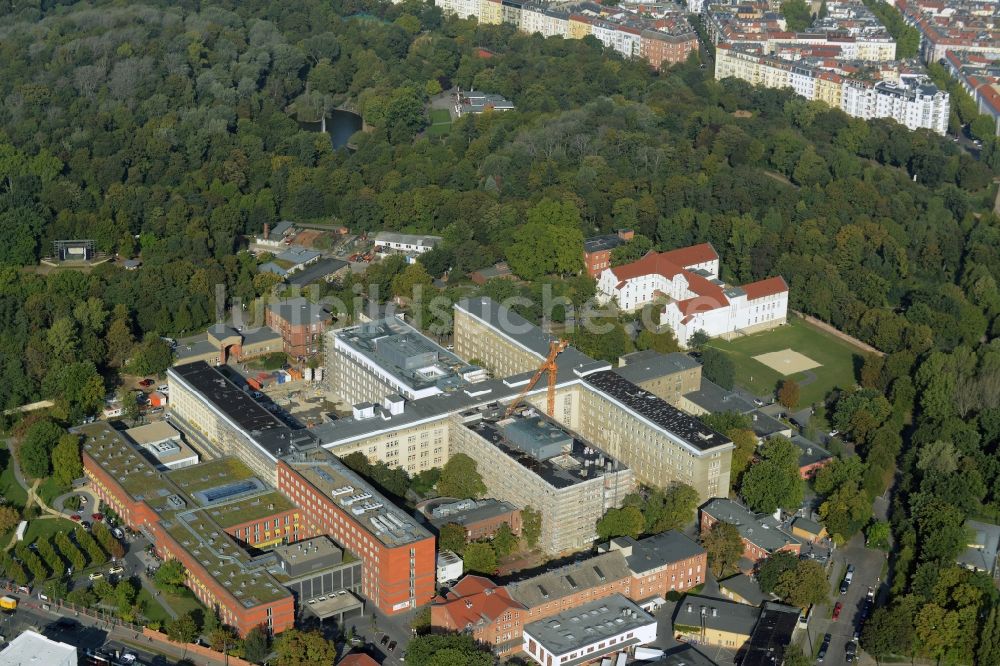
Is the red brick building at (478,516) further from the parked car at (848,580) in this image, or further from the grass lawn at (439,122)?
the grass lawn at (439,122)

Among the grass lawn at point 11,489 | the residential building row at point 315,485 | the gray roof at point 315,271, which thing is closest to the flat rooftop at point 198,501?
the residential building row at point 315,485

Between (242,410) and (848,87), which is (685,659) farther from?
(848,87)

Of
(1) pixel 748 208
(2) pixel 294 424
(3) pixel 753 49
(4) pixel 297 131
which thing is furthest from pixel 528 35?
(2) pixel 294 424

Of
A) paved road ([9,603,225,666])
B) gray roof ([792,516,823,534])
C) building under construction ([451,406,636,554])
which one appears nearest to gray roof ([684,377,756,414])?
gray roof ([792,516,823,534])

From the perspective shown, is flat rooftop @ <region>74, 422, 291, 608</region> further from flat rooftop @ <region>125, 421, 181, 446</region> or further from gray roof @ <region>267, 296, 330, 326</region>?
gray roof @ <region>267, 296, 330, 326</region>

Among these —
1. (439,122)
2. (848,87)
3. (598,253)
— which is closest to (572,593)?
(598,253)
